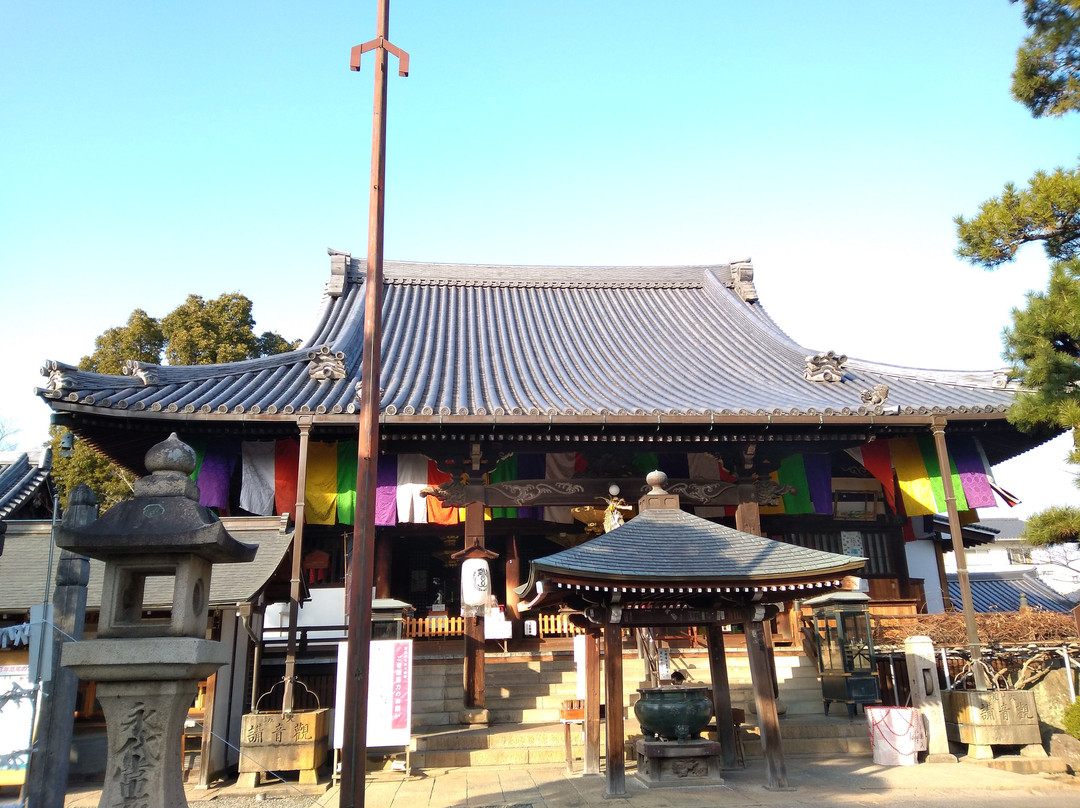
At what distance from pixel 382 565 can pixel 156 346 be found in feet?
41.4

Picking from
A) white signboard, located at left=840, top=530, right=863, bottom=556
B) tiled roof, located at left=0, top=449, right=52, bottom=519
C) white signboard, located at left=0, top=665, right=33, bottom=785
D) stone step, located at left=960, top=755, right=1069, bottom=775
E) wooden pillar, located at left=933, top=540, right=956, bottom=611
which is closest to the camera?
white signboard, located at left=0, top=665, right=33, bottom=785

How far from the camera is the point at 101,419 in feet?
40.4

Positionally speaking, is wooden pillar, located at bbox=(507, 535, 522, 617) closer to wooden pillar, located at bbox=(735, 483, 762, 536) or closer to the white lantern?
the white lantern

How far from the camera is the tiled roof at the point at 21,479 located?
49.8ft

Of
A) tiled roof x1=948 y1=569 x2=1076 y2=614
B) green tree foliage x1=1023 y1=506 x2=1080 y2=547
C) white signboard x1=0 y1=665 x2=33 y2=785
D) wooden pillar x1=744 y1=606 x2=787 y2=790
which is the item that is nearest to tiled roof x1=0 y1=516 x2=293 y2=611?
white signboard x1=0 y1=665 x2=33 y2=785

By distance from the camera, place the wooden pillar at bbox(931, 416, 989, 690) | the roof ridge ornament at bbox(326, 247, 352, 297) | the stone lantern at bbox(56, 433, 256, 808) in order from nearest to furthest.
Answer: the stone lantern at bbox(56, 433, 256, 808), the wooden pillar at bbox(931, 416, 989, 690), the roof ridge ornament at bbox(326, 247, 352, 297)

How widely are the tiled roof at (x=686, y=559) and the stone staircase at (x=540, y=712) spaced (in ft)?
8.20

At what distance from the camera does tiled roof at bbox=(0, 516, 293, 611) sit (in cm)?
1009

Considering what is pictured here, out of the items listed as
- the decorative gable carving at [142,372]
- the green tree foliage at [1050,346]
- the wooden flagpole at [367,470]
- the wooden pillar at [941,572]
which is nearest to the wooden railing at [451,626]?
the decorative gable carving at [142,372]

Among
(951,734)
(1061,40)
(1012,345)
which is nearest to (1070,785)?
(951,734)

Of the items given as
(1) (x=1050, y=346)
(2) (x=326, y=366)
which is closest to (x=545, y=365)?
(2) (x=326, y=366)

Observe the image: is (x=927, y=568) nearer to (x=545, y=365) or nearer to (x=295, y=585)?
(x=545, y=365)

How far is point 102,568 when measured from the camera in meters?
11.2

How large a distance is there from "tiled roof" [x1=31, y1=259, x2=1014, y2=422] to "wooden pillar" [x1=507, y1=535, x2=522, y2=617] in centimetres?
360
